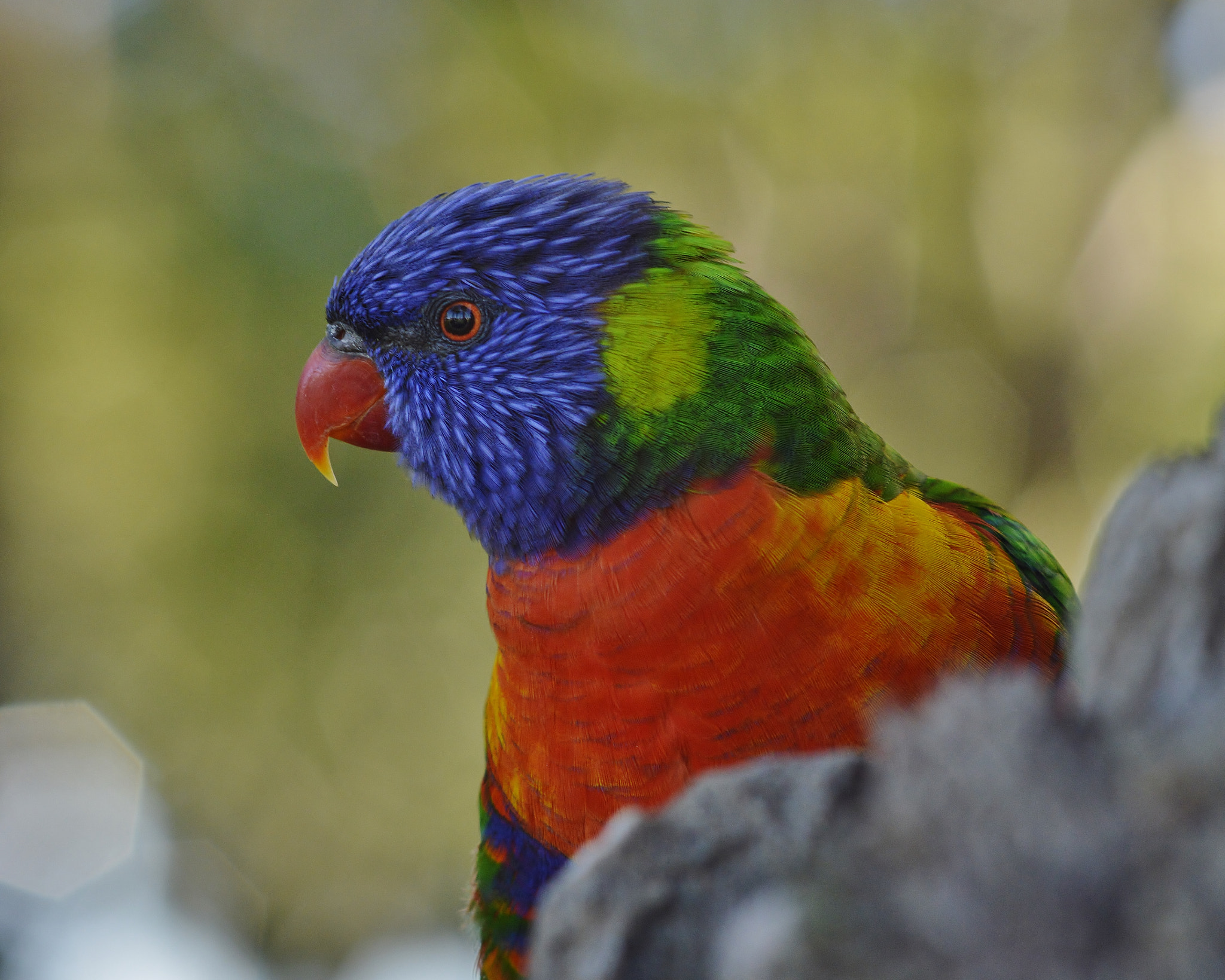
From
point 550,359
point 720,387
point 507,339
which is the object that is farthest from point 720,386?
point 507,339

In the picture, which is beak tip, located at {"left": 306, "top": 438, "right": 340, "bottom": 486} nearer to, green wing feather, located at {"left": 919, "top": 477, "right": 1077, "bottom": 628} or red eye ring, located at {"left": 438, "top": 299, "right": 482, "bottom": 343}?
red eye ring, located at {"left": 438, "top": 299, "right": 482, "bottom": 343}

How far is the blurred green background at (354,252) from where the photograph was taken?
4914mm

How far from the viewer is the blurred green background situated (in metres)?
4.91

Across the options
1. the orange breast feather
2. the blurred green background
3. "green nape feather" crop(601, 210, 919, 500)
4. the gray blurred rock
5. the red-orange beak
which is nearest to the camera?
the gray blurred rock

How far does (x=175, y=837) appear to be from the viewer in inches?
194

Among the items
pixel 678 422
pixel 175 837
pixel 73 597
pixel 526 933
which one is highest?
pixel 73 597

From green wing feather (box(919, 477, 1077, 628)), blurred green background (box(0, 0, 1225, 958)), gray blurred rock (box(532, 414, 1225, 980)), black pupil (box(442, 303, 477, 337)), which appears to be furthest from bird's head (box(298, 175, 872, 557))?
blurred green background (box(0, 0, 1225, 958))

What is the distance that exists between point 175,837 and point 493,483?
4411mm

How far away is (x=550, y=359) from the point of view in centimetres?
160

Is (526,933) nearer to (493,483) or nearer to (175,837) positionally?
(493,483)

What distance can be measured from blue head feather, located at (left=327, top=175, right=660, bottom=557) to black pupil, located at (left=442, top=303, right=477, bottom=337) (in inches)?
0.9

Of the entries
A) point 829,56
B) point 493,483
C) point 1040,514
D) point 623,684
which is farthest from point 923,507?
point 829,56

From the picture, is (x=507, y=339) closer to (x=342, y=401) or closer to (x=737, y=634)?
(x=342, y=401)

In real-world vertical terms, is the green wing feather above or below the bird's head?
below
